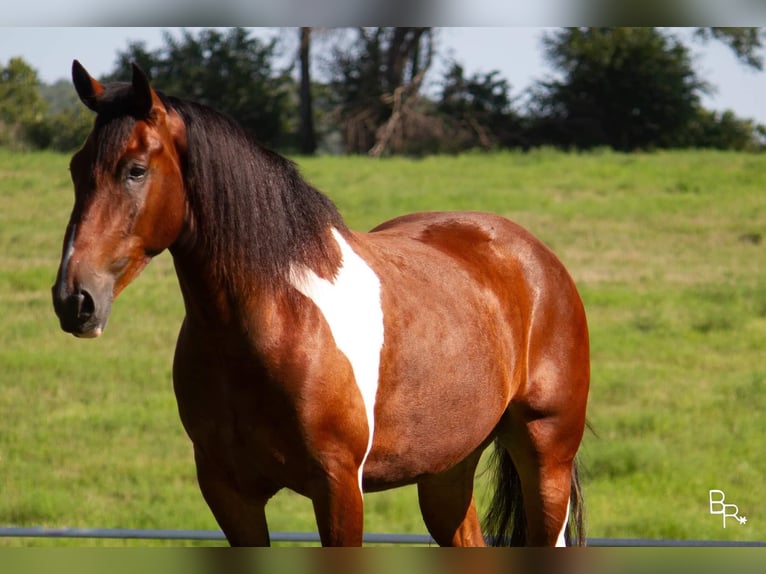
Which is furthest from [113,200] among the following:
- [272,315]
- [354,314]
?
[354,314]

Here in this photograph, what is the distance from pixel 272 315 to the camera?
2.11 metres

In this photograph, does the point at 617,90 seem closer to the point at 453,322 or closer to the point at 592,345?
the point at 592,345

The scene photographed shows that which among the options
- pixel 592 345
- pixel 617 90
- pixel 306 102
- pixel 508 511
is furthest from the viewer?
pixel 617 90

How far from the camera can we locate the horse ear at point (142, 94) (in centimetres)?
185

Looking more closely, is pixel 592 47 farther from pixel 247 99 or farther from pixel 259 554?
pixel 259 554

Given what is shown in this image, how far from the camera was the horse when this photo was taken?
6.20 ft

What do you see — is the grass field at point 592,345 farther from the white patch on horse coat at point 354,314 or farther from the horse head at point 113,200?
the horse head at point 113,200

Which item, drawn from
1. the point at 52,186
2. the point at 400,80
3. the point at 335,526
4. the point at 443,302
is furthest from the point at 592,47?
the point at 335,526

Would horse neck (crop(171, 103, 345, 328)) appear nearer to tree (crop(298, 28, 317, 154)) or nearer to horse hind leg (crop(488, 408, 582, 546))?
horse hind leg (crop(488, 408, 582, 546))

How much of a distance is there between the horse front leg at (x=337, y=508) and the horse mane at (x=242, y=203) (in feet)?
1.40

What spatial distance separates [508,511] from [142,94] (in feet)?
6.06

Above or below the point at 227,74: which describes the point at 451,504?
below

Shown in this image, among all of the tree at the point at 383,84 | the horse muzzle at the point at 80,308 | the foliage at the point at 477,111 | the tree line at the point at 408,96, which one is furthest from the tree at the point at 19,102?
the horse muzzle at the point at 80,308

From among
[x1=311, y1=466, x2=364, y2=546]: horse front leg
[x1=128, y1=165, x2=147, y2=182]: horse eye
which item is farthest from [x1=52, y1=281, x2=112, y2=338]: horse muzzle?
[x1=311, y1=466, x2=364, y2=546]: horse front leg
